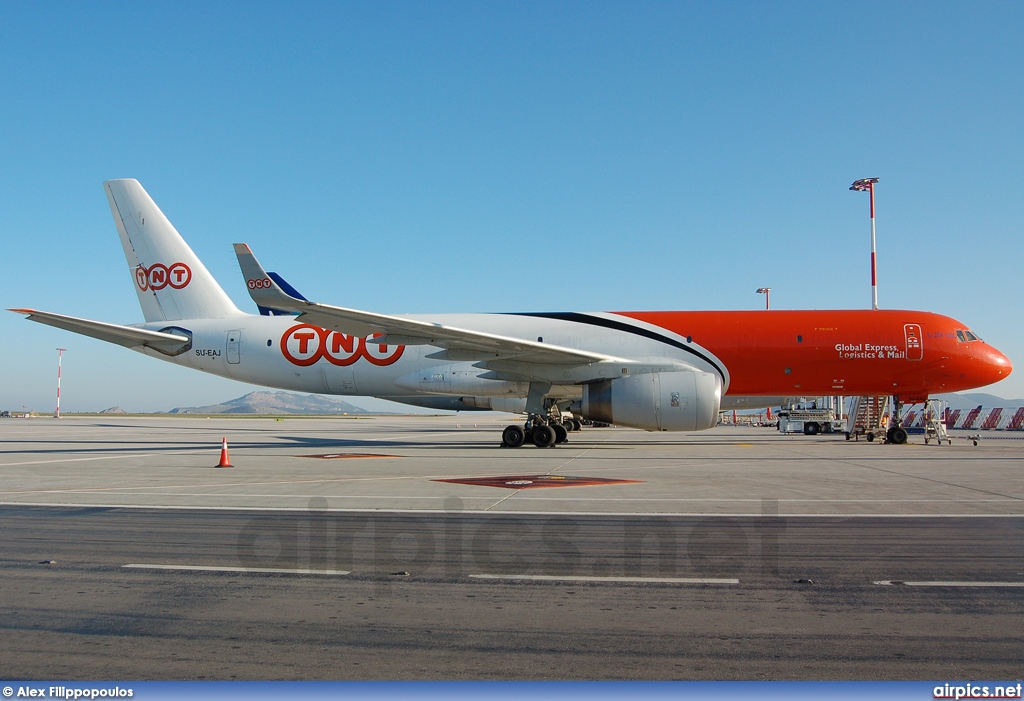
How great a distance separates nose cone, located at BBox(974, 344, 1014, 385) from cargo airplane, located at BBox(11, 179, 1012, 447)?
0.05 m

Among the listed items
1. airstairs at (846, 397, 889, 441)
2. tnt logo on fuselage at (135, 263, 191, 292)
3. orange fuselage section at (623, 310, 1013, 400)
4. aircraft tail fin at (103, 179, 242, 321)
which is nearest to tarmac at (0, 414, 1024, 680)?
orange fuselage section at (623, 310, 1013, 400)

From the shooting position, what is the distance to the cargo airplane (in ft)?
62.0

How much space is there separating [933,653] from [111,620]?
180 inches

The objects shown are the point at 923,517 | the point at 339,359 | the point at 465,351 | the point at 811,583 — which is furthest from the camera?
the point at 339,359

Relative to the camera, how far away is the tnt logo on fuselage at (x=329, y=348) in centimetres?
2270

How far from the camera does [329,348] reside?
23.0 m

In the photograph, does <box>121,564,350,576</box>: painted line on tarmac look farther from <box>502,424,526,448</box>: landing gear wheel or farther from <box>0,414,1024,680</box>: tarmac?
<box>502,424,526,448</box>: landing gear wheel

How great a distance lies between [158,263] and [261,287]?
320 inches

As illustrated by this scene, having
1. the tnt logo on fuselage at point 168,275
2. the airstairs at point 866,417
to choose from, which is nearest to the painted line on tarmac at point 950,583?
the airstairs at point 866,417

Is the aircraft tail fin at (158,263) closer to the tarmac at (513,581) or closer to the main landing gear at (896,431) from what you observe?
the tarmac at (513,581)

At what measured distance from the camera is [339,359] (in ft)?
75.4

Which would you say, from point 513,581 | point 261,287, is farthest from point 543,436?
point 513,581

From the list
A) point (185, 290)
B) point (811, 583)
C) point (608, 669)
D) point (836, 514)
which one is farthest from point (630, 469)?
point (185, 290)

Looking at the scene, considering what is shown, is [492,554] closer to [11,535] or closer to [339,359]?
[11,535]
